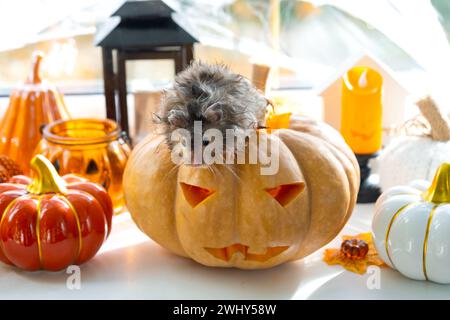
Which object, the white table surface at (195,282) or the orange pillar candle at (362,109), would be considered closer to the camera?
the white table surface at (195,282)

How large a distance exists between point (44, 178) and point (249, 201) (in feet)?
0.89

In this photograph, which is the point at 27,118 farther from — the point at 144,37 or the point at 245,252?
the point at 245,252

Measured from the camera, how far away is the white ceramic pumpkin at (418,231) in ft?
2.63

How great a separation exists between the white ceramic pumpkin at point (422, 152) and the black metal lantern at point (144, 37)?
0.37m

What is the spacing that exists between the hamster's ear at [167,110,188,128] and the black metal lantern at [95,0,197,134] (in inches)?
14.3

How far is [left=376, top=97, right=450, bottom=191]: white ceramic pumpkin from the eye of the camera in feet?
3.22

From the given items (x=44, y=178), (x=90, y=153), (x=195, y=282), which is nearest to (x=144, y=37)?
(x=90, y=153)

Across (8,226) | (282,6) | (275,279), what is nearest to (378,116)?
(275,279)

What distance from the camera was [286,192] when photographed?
0.83 meters

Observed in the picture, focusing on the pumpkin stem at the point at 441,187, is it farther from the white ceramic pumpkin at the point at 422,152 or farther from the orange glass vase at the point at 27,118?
the orange glass vase at the point at 27,118

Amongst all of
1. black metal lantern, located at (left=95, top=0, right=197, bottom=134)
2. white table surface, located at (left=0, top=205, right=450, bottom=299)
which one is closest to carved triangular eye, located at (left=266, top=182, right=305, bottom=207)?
white table surface, located at (left=0, top=205, right=450, bottom=299)

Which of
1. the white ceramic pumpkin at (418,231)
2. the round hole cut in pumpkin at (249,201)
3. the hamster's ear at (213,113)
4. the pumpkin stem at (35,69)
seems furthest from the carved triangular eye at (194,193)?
the pumpkin stem at (35,69)

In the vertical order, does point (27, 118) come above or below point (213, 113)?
below
